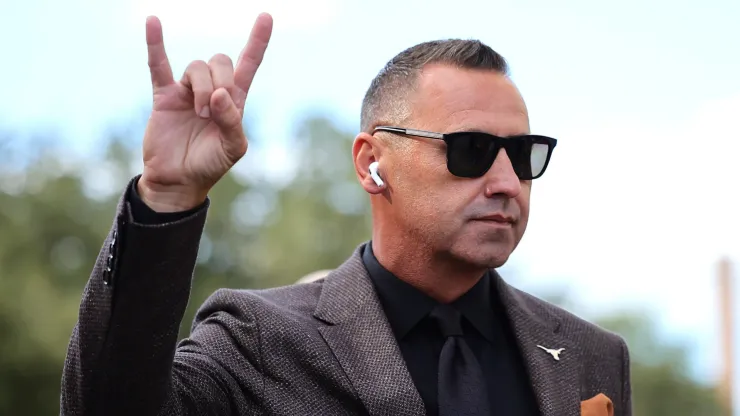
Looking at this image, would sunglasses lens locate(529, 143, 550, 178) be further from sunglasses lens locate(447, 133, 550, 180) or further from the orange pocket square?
the orange pocket square

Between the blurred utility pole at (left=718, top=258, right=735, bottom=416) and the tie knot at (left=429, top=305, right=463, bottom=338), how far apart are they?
1558 cm

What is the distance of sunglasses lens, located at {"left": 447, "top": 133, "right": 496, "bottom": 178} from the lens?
155 inches

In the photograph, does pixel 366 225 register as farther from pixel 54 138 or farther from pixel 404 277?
pixel 404 277

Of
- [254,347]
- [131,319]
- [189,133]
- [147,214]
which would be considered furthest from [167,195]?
[254,347]

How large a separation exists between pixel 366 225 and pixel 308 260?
10.1 ft

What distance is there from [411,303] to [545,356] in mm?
591

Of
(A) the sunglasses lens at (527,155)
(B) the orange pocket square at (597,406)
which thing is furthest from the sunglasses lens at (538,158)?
(B) the orange pocket square at (597,406)

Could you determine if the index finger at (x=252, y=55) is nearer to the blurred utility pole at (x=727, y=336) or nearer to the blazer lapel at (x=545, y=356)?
the blazer lapel at (x=545, y=356)

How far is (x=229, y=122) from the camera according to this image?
117 inches

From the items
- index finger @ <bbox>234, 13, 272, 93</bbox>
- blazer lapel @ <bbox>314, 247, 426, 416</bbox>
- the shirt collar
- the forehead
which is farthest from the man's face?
index finger @ <bbox>234, 13, 272, 93</bbox>

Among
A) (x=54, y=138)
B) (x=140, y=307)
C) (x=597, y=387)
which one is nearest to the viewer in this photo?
(x=140, y=307)

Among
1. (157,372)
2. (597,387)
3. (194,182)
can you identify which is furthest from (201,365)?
(597,387)

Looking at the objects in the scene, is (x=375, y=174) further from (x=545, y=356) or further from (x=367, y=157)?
(x=545, y=356)

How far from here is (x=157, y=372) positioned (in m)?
2.98
